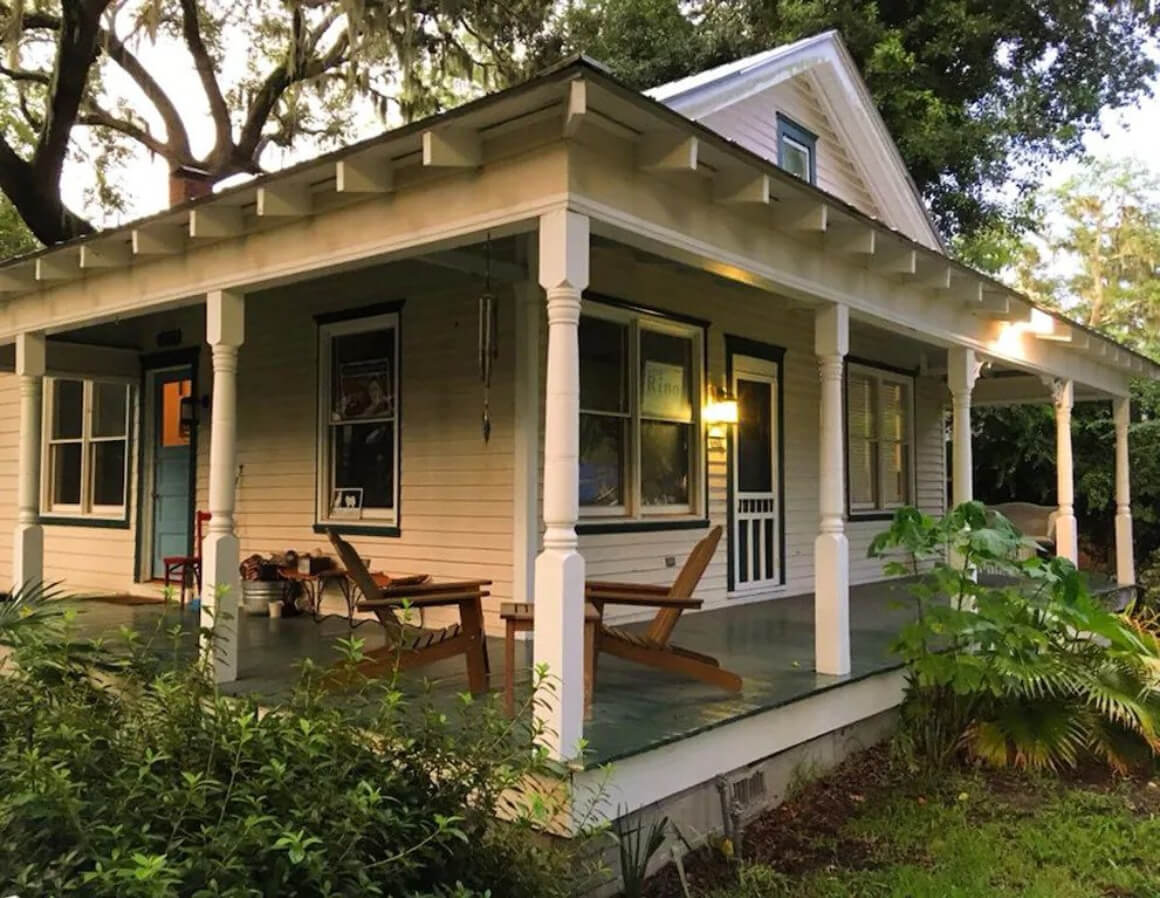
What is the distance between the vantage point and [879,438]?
1090 cm

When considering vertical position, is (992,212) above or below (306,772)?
above

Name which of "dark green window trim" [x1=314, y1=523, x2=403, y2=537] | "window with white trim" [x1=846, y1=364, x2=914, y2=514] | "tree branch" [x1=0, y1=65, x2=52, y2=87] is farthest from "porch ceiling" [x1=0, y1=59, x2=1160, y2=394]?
"tree branch" [x1=0, y1=65, x2=52, y2=87]

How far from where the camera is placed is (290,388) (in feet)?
27.0

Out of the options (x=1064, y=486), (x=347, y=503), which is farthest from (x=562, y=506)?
(x=1064, y=486)

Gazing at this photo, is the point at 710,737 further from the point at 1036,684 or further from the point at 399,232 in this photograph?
the point at 399,232

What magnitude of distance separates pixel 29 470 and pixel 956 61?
15.9 metres

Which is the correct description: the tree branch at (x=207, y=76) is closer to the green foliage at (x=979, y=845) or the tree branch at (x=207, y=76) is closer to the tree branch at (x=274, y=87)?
the tree branch at (x=274, y=87)

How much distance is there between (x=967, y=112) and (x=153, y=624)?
15310 mm

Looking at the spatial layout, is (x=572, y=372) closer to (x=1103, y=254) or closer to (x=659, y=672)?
(x=659, y=672)

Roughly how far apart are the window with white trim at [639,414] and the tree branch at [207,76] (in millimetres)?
9759

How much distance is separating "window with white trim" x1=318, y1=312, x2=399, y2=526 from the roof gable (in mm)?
3203

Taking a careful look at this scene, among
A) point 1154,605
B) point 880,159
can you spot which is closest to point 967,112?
point 880,159

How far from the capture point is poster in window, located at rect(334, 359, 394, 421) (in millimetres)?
7527

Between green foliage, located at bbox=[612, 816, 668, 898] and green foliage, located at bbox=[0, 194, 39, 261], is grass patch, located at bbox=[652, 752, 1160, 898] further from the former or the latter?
green foliage, located at bbox=[0, 194, 39, 261]
